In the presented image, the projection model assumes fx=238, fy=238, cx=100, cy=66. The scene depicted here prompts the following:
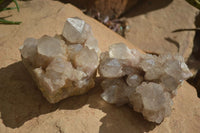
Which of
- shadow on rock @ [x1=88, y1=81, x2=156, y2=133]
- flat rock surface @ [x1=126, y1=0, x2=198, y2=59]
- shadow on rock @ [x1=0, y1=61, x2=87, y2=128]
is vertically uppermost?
shadow on rock @ [x1=0, y1=61, x2=87, y2=128]

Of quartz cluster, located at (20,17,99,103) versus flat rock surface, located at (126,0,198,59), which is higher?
quartz cluster, located at (20,17,99,103)

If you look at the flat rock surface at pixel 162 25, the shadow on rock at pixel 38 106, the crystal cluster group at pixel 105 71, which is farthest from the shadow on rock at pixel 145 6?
the shadow on rock at pixel 38 106

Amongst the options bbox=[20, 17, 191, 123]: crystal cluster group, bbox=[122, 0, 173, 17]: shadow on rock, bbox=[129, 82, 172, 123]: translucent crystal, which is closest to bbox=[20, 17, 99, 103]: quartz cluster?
bbox=[20, 17, 191, 123]: crystal cluster group

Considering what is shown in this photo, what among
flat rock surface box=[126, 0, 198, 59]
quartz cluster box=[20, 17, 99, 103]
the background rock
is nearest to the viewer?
quartz cluster box=[20, 17, 99, 103]

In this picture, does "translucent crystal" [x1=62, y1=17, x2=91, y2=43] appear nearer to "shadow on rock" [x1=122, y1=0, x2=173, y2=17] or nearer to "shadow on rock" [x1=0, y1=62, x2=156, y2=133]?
"shadow on rock" [x1=0, y1=62, x2=156, y2=133]

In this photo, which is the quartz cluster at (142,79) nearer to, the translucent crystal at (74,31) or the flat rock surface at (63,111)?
the flat rock surface at (63,111)

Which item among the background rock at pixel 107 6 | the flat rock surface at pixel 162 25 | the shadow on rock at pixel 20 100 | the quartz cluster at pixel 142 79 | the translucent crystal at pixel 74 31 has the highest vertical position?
the translucent crystal at pixel 74 31

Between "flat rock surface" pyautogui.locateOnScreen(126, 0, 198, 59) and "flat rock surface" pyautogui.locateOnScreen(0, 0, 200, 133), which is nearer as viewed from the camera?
"flat rock surface" pyautogui.locateOnScreen(0, 0, 200, 133)

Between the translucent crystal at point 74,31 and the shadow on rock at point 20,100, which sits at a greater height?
the translucent crystal at point 74,31

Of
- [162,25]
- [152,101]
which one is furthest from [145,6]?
[152,101]

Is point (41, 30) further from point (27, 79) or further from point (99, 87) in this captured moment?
point (99, 87)
